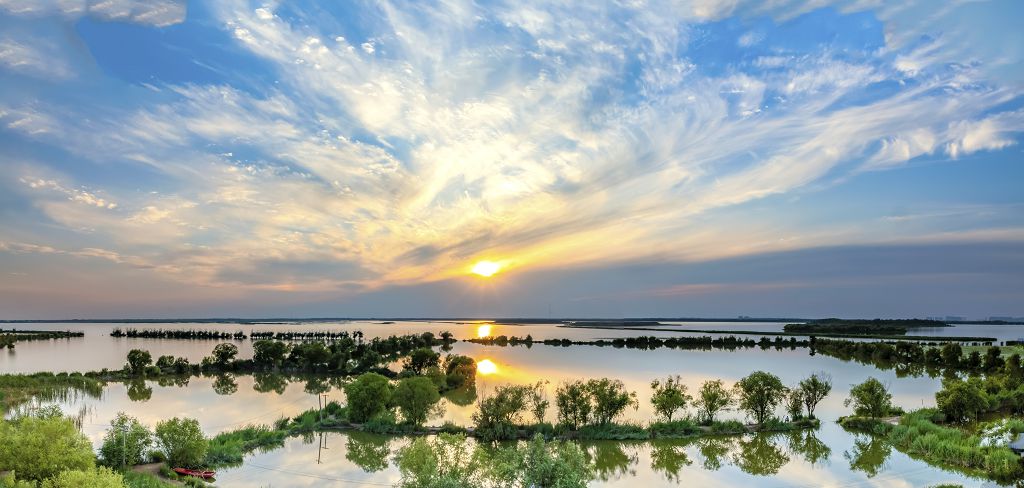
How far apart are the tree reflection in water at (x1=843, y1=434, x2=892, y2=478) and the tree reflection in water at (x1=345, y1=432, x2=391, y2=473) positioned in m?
26.6

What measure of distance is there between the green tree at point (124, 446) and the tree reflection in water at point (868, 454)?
126 feet

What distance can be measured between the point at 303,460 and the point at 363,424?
8.37 m

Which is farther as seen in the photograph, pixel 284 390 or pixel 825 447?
pixel 284 390

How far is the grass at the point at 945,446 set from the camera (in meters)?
28.1

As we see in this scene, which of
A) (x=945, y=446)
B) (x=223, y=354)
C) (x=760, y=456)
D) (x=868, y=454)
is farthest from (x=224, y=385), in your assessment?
(x=945, y=446)

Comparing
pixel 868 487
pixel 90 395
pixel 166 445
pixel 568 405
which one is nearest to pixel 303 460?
pixel 166 445

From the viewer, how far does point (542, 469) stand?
63.1ft

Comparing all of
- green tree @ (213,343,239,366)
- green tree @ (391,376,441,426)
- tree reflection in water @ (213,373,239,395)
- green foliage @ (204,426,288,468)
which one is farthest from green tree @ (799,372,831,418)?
green tree @ (213,343,239,366)

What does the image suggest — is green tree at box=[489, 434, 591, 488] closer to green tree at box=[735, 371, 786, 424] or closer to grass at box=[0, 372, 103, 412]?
green tree at box=[735, 371, 786, 424]

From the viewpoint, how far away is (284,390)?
6128 cm

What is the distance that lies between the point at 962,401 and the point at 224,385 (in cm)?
6991

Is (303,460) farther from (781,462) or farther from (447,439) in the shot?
(781,462)

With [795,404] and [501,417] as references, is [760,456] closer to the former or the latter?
[795,404]

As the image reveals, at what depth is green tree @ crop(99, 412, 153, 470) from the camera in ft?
93.7
